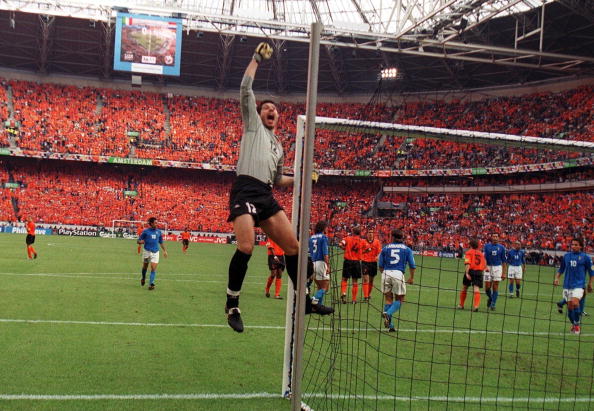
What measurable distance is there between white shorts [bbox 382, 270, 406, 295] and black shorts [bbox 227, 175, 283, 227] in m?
5.92

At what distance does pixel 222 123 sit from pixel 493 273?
40.2 m

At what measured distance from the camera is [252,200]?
15.2ft

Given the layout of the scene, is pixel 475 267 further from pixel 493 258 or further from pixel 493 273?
pixel 493 258

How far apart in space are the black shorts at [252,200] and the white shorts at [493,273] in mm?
10288

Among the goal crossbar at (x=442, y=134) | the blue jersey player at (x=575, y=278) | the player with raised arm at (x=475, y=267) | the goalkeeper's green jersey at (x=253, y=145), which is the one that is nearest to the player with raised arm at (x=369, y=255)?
the player with raised arm at (x=475, y=267)

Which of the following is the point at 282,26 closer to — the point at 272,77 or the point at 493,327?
the point at 272,77

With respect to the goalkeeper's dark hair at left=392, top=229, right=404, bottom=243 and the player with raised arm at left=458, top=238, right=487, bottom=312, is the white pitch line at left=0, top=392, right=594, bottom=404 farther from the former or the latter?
the player with raised arm at left=458, top=238, right=487, bottom=312

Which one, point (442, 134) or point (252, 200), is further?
point (442, 134)

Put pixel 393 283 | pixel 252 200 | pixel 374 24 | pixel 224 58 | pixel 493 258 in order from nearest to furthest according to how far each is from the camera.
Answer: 1. pixel 252 200
2. pixel 393 283
3. pixel 493 258
4. pixel 374 24
5. pixel 224 58

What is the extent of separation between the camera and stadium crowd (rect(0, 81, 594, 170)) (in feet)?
127

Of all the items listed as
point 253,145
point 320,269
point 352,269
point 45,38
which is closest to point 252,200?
point 253,145

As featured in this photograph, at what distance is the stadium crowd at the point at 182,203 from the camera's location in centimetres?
3155

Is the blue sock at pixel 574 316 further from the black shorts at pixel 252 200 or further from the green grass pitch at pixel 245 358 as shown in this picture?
the black shorts at pixel 252 200

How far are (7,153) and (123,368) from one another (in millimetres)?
42711
